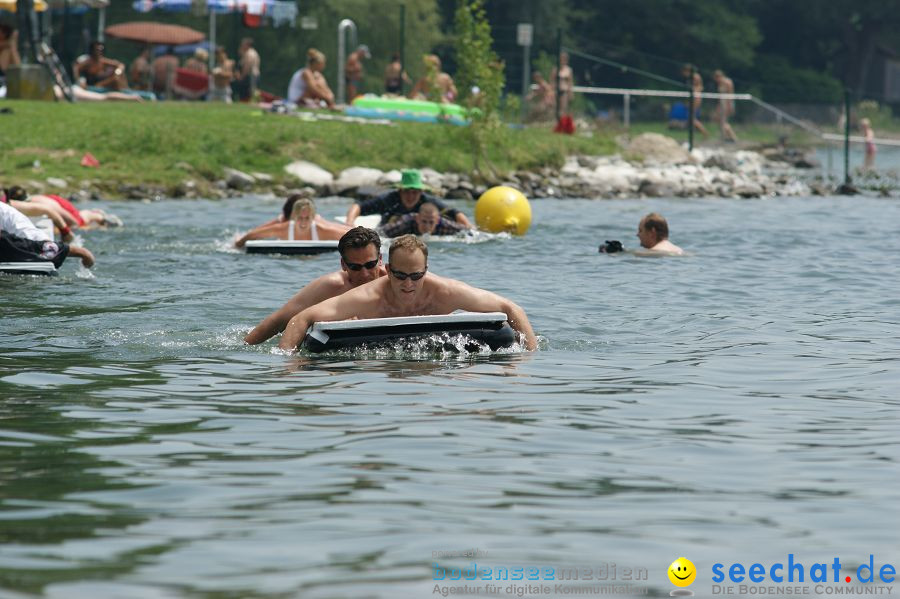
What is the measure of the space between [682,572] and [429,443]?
2.54 m

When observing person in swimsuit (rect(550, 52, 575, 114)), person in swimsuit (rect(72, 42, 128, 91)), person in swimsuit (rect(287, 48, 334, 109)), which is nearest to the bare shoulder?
person in swimsuit (rect(287, 48, 334, 109))

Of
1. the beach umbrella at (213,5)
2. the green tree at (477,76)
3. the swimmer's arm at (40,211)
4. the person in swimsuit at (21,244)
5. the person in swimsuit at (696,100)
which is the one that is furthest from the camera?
the person in swimsuit at (696,100)

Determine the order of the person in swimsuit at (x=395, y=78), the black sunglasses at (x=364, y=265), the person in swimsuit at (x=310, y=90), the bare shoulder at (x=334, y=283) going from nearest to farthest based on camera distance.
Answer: the black sunglasses at (x=364, y=265) < the bare shoulder at (x=334, y=283) < the person in swimsuit at (x=310, y=90) < the person in swimsuit at (x=395, y=78)

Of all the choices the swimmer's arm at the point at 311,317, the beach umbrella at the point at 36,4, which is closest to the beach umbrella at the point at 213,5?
the beach umbrella at the point at 36,4

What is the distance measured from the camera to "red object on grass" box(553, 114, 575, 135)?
3788cm

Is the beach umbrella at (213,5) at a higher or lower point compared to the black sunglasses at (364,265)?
higher

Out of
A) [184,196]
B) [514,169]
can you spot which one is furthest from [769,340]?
[514,169]

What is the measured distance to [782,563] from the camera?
20.4 feet

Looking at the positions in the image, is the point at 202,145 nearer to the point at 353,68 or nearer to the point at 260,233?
the point at 353,68

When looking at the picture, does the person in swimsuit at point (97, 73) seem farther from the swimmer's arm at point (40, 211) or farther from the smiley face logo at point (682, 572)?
the smiley face logo at point (682, 572)

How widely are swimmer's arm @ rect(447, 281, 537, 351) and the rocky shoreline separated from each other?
1362 centimetres

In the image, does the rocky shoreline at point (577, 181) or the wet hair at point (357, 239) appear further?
the rocky shoreline at point (577, 181)

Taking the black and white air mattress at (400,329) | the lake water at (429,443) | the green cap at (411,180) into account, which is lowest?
the lake water at (429,443)

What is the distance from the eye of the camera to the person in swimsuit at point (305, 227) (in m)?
19.1
